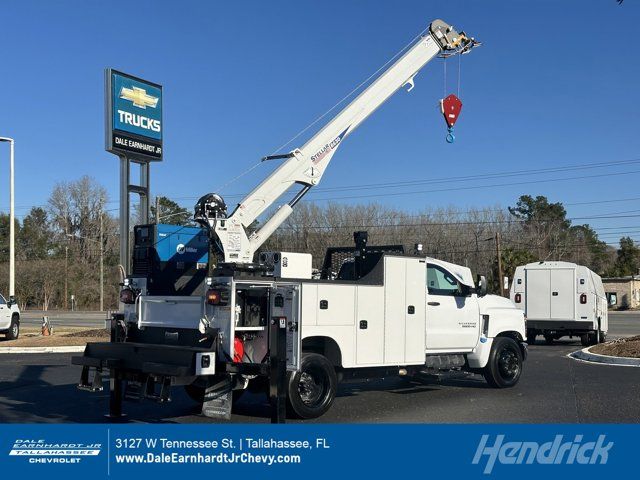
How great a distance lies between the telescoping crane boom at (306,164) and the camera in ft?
36.0

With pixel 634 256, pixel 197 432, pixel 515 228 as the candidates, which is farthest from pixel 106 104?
pixel 634 256

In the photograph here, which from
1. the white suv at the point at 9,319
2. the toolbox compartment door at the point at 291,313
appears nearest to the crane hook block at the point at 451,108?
the toolbox compartment door at the point at 291,313

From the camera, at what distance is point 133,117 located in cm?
2056

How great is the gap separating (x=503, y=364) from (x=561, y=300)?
451 inches

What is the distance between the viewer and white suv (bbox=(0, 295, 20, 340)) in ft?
79.2

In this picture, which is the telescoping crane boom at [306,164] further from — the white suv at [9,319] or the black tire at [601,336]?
the white suv at [9,319]

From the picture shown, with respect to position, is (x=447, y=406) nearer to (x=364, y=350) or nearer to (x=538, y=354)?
(x=364, y=350)

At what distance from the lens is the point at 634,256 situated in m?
81.2

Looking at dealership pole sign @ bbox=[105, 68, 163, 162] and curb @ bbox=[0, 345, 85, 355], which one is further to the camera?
curb @ bbox=[0, 345, 85, 355]

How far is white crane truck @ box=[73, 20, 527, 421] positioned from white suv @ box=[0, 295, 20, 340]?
15.2 metres

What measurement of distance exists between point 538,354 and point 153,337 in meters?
12.9

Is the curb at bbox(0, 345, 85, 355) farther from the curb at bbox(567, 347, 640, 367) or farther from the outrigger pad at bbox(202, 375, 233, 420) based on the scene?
the curb at bbox(567, 347, 640, 367)

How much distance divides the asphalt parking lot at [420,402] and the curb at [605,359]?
596 millimetres

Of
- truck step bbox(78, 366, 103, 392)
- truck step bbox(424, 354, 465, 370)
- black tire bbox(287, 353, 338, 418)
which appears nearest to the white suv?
truck step bbox(78, 366, 103, 392)
